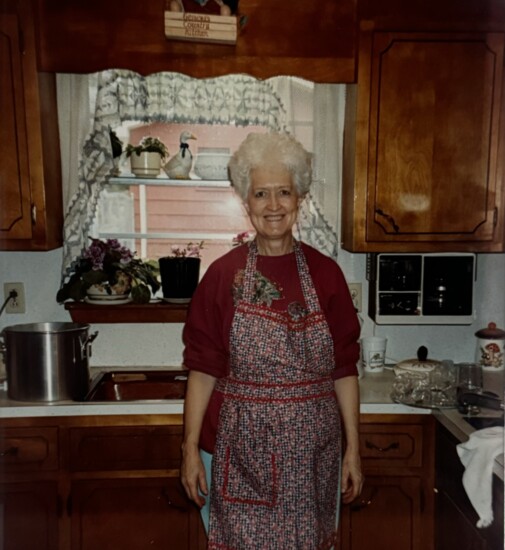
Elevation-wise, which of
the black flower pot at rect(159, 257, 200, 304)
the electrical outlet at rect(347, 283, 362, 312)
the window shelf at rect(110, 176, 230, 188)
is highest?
the window shelf at rect(110, 176, 230, 188)

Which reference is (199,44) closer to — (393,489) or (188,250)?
(188,250)

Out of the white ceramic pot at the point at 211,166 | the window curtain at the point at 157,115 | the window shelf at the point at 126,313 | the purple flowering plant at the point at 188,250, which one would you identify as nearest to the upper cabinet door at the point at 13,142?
the window curtain at the point at 157,115

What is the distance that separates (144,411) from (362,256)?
3.45 ft

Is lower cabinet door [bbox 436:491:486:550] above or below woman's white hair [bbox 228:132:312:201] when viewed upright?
below

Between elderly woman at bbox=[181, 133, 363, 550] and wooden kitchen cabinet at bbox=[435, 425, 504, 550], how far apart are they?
33 centimetres

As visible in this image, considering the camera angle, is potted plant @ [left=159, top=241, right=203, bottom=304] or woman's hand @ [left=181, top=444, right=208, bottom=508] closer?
woman's hand @ [left=181, top=444, right=208, bottom=508]

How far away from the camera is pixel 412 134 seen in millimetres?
1898

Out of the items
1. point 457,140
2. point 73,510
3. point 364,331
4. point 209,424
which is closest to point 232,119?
point 457,140

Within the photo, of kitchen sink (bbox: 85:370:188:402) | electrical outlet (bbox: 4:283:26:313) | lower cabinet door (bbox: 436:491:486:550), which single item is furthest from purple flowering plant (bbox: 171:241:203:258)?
lower cabinet door (bbox: 436:491:486:550)

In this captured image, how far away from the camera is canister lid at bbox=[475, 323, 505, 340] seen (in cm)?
215

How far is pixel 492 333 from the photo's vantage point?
2158 mm

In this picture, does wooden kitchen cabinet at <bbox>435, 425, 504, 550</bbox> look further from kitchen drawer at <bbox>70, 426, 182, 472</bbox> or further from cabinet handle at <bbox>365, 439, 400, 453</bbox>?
kitchen drawer at <bbox>70, 426, 182, 472</bbox>

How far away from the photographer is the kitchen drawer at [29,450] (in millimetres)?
1811

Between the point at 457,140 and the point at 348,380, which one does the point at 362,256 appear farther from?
the point at 348,380
